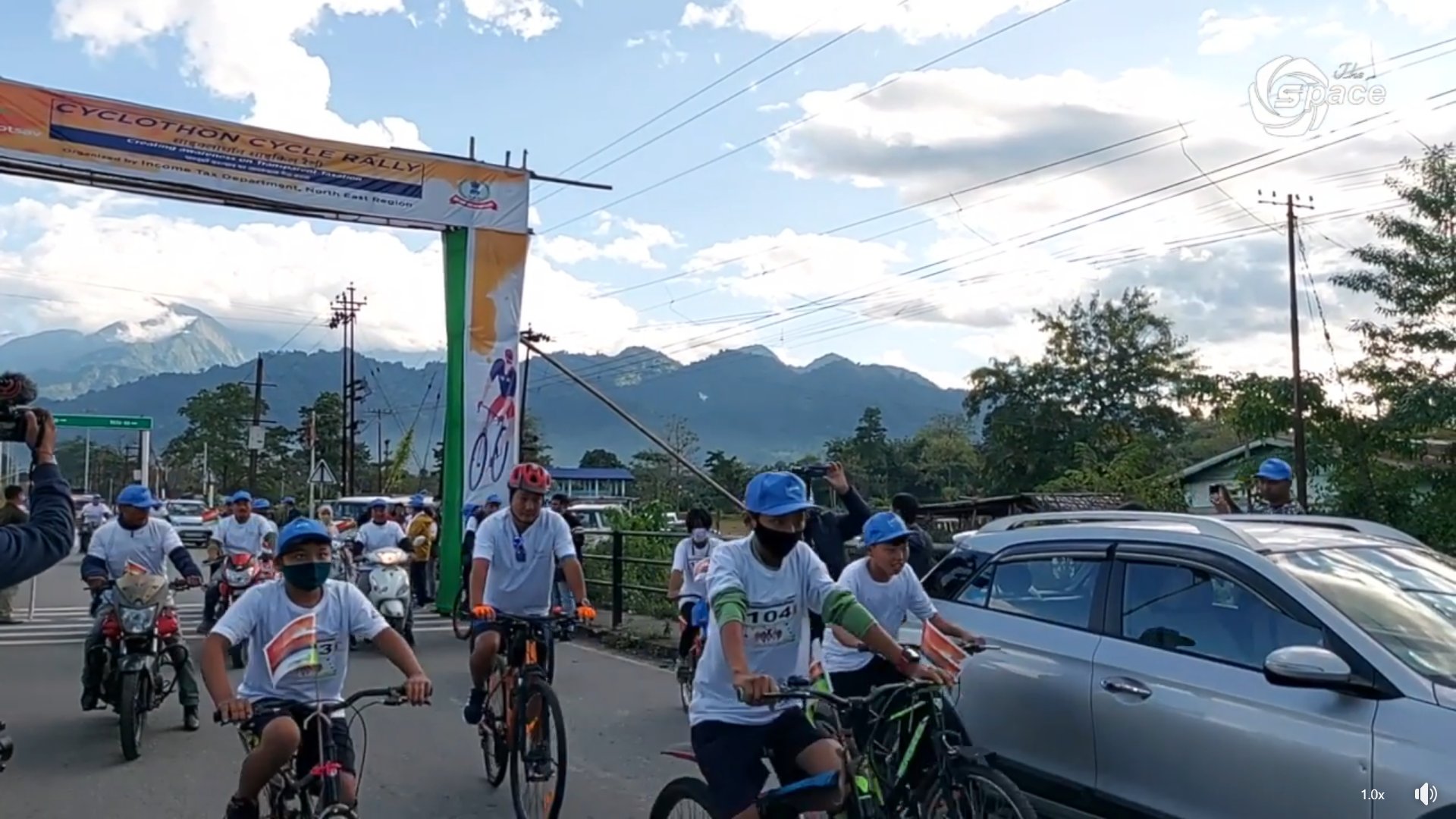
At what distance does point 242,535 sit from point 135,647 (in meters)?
5.21

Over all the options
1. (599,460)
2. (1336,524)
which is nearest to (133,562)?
(1336,524)

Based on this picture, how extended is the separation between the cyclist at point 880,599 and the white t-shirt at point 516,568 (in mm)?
1999

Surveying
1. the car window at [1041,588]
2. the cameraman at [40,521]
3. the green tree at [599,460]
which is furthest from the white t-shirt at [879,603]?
the green tree at [599,460]

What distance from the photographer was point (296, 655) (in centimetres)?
504

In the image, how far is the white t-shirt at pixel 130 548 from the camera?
30.2 ft

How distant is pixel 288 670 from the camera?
5039 mm

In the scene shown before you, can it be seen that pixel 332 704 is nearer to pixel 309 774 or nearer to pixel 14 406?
pixel 309 774

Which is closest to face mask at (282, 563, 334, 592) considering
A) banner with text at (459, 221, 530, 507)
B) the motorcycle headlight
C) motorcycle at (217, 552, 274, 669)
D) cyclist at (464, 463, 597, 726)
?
cyclist at (464, 463, 597, 726)

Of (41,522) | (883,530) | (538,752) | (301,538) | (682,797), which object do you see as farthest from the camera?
(538,752)

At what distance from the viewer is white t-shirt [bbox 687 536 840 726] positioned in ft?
14.6

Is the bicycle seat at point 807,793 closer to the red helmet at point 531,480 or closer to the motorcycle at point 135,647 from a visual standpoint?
the red helmet at point 531,480

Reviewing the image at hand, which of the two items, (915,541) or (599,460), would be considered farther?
(599,460)

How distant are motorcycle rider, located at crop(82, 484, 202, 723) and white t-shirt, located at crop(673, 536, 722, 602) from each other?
3.78 meters

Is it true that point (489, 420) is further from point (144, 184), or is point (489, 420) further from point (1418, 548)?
point (1418, 548)
